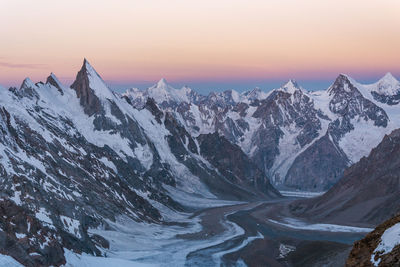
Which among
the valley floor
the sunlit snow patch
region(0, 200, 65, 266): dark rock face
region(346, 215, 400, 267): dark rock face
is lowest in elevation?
the sunlit snow patch

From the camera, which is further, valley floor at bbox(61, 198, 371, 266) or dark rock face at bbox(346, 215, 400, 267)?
valley floor at bbox(61, 198, 371, 266)

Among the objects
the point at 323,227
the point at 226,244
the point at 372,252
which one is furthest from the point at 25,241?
the point at 323,227

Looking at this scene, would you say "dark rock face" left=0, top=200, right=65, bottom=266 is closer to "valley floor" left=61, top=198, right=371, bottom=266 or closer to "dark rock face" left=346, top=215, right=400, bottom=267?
"valley floor" left=61, top=198, right=371, bottom=266

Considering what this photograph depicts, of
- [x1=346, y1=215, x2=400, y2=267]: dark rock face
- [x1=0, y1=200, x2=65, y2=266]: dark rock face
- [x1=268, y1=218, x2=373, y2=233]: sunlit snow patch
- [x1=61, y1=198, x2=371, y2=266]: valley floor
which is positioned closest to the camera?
[x1=346, y1=215, x2=400, y2=267]: dark rock face

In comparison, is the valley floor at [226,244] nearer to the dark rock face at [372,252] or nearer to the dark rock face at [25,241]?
the dark rock face at [25,241]

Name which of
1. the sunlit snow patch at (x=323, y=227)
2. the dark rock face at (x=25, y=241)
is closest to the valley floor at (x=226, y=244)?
the sunlit snow patch at (x=323, y=227)

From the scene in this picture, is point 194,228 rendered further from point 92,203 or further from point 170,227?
point 92,203

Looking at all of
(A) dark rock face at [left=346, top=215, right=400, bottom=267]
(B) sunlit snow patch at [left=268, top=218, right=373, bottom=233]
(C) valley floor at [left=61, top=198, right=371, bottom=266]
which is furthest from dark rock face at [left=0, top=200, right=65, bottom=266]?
(B) sunlit snow patch at [left=268, top=218, right=373, bottom=233]

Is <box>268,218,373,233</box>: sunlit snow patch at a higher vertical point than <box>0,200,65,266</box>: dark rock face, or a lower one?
lower

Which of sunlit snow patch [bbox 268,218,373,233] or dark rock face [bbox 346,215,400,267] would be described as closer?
dark rock face [bbox 346,215,400,267]

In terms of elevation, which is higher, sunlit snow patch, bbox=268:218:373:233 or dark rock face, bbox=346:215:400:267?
dark rock face, bbox=346:215:400:267

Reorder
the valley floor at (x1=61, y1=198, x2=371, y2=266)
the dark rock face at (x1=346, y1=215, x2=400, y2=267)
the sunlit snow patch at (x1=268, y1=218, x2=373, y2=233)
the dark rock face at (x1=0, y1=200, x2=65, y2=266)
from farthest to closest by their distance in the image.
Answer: the sunlit snow patch at (x1=268, y1=218, x2=373, y2=233) < the valley floor at (x1=61, y1=198, x2=371, y2=266) < the dark rock face at (x1=0, y1=200, x2=65, y2=266) < the dark rock face at (x1=346, y1=215, x2=400, y2=267)
